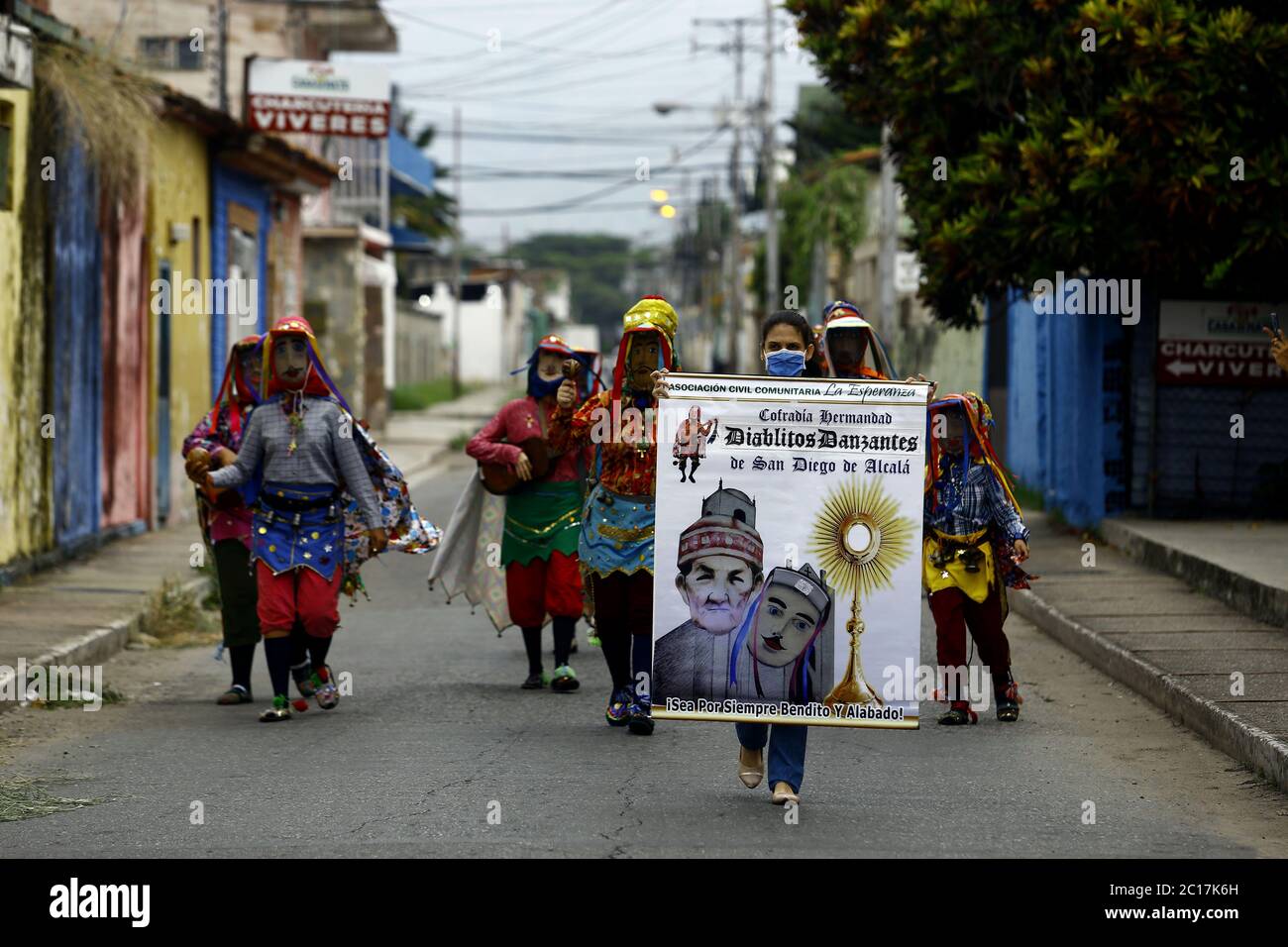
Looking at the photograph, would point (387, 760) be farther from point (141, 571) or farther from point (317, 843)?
point (141, 571)

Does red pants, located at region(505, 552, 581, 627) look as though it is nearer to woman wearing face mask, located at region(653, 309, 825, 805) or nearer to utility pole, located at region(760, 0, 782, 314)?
woman wearing face mask, located at region(653, 309, 825, 805)

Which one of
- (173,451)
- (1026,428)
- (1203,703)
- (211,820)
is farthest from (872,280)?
(211,820)

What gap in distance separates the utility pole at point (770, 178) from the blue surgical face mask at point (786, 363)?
106ft

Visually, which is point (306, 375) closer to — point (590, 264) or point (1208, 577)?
point (1208, 577)

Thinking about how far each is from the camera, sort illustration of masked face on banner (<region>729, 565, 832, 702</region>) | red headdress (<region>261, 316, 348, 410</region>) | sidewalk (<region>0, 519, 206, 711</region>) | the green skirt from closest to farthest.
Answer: illustration of masked face on banner (<region>729, 565, 832, 702</region>)
red headdress (<region>261, 316, 348, 410</region>)
the green skirt
sidewalk (<region>0, 519, 206, 711</region>)

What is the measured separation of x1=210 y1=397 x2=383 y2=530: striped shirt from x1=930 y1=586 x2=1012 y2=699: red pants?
9.15 ft

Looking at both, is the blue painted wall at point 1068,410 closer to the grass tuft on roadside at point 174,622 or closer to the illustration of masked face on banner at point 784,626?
the grass tuft on roadside at point 174,622

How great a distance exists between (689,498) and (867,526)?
0.65m

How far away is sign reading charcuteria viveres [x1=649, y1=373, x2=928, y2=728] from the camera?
685 cm

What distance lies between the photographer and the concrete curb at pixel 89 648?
33.7ft

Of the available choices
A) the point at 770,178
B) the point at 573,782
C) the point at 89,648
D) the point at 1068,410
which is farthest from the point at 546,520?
the point at 770,178

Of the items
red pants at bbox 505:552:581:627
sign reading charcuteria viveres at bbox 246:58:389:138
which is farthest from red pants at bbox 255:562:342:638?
sign reading charcuteria viveres at bbox 246:58:389:138

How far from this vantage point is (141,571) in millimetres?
14938

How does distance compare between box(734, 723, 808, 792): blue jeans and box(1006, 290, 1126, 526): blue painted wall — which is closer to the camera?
box(734, 723, 808, 792): blue jeans
